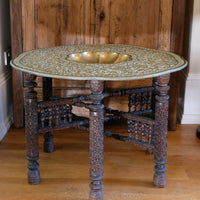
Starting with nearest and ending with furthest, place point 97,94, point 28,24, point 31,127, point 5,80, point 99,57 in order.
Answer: point 97,94 → point 31,127 → point 99,57 → point 28,24 → point 5,80

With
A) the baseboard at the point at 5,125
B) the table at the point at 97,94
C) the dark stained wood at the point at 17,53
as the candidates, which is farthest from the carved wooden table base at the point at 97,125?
the dark stained wood at the point at 17,53

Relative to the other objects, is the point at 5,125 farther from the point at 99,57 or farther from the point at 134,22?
the point at 134,22

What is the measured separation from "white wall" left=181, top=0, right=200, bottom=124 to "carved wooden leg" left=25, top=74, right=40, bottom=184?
161 centimetres

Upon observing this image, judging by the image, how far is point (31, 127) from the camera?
2359 mm

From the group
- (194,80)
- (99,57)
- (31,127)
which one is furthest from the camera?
(194,80)

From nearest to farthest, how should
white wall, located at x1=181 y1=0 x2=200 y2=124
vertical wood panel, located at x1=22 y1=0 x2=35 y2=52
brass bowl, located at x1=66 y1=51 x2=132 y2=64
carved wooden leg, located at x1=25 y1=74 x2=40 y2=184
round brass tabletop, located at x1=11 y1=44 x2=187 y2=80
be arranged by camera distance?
round brass tabletop, located at x1=11 y1=44 x2=187 y2=80
carved wooden leg, located at x1=25 y1=74 x2=40 y2=184
brass bowl, located at x1=66 y1=51 x2=132 y2=64
vertical wood panel, located at x1=22 y1=0 x2=35 y2=52
white wall, located at x1=181 y1=0 x2=200 y2=124

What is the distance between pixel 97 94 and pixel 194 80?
1.57 metres

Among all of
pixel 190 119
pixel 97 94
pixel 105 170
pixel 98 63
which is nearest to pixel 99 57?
pixel 98 63

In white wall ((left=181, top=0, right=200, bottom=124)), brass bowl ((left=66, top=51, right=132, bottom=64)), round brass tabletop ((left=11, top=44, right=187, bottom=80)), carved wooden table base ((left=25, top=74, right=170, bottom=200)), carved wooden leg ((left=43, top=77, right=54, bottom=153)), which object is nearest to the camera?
round brass tabletop ((left=11, top=44, right=187, bottom=80))

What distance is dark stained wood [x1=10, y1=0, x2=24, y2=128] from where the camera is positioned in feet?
10.3

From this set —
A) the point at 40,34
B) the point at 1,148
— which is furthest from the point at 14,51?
the point at 1,148

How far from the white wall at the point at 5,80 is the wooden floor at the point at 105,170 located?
0.41 feet

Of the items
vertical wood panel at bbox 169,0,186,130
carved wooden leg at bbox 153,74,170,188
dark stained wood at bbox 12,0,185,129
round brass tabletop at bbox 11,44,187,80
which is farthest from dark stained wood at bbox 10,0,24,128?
carved wooden leg at bbox 153,74,170,188

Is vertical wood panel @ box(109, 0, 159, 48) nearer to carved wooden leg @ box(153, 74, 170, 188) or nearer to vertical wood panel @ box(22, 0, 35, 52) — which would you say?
vertical wood panel @ box(22, 0, 35, 52)
